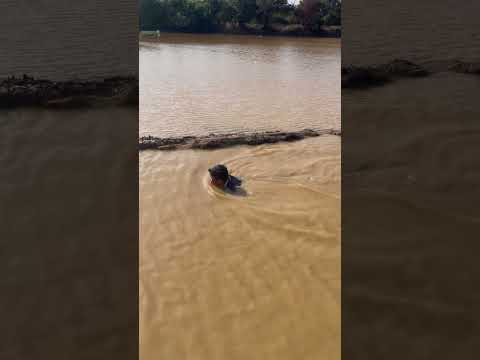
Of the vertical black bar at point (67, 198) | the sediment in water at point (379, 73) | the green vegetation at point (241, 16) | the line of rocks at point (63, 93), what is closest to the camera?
the vertical black bar at point (67, 198)

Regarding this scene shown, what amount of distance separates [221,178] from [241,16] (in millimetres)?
25534

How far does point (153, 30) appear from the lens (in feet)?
87.9

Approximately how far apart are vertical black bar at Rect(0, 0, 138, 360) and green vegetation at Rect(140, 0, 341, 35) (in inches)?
806

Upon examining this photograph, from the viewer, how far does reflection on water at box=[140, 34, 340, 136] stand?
6.80m

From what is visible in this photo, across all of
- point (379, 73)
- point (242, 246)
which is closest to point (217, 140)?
point (242, 246)

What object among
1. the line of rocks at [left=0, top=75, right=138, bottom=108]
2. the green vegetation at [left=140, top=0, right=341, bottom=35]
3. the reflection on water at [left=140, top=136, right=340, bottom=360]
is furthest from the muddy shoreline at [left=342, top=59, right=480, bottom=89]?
the green vegetation at [left=140, top=0, right=341, bottom=35]

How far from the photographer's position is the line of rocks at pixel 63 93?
591 cm

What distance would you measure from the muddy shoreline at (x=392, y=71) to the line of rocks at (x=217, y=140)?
152 cm

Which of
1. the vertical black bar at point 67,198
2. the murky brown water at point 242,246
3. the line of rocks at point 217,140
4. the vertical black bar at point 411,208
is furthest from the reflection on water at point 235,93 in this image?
the vertical black bar at point 411,208

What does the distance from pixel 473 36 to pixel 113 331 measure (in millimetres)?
8903

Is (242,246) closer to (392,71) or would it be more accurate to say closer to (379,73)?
(379,73)

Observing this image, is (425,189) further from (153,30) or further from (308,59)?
(153,30)

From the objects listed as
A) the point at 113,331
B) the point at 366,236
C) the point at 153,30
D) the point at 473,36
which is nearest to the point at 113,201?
the point at 113,331

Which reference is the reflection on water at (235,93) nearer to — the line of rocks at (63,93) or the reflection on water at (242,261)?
the line of rocks at (63,93)
